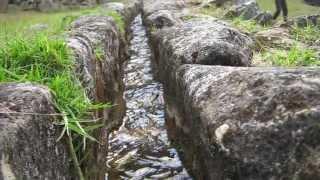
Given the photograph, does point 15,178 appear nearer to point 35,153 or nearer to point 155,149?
point 35,153

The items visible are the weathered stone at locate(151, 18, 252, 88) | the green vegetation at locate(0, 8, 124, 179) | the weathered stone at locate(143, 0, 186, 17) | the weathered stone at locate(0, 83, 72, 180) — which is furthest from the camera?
the weathered stone at locate(143, 0, 186, 17)

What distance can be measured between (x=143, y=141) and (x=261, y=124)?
2.44 meters

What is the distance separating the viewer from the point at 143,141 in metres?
4.89

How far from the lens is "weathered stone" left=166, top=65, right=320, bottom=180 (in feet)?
7.97

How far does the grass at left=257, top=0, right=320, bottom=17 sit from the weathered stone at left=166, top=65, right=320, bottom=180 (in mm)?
9493

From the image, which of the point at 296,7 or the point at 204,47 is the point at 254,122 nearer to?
the point at 204,47

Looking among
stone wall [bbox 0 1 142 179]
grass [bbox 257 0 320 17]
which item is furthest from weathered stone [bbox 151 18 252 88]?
grass [bbox 257 0 320 17]

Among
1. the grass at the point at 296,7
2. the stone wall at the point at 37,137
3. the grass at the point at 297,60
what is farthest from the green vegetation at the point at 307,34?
the grass at the point at 296,7

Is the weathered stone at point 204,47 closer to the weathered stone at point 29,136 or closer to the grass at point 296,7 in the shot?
the weathered stone at point 29,136

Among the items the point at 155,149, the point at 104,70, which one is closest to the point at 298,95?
the point at 155,149

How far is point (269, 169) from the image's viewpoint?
246cm

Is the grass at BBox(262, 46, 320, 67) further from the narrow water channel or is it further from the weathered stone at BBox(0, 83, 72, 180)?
the weathered stone at BBox(0, 83, 72, 180)

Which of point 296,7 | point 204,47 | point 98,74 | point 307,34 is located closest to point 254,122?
point 204,47

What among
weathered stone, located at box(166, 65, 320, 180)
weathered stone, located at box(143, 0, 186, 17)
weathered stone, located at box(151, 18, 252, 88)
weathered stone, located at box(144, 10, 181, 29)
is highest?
weathered stone, located at box(143, 0, 186, 17)
